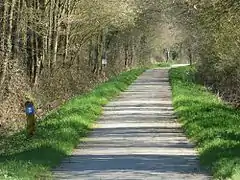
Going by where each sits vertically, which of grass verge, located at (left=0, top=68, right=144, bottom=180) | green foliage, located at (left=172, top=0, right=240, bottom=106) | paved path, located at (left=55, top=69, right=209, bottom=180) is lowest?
paved path, located at (left=55, top=69, right=209, bottom=180)

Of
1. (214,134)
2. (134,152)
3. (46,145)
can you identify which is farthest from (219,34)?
(46,145)

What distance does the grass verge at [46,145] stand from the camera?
13273 millimetres

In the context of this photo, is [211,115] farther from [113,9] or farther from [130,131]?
[113,9]

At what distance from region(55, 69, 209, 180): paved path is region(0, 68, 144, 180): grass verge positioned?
32cm

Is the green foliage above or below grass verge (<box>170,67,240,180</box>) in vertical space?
above

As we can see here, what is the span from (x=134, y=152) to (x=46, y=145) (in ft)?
7.27

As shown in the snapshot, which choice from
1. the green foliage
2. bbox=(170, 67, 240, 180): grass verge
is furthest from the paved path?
the green foliage

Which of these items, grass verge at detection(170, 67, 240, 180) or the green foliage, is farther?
the green foliage

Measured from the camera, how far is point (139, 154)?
631 inches

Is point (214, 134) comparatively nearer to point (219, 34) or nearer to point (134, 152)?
point (134, 152)

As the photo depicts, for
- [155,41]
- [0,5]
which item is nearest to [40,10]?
[0,5]

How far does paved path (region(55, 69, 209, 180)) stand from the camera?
13.3 meters

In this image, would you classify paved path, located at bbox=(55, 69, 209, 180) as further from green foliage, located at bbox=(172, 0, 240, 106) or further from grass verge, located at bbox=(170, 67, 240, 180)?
green foliage, located at bbox=(172, 0, 240, 106)

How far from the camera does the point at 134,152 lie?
16.4 m
